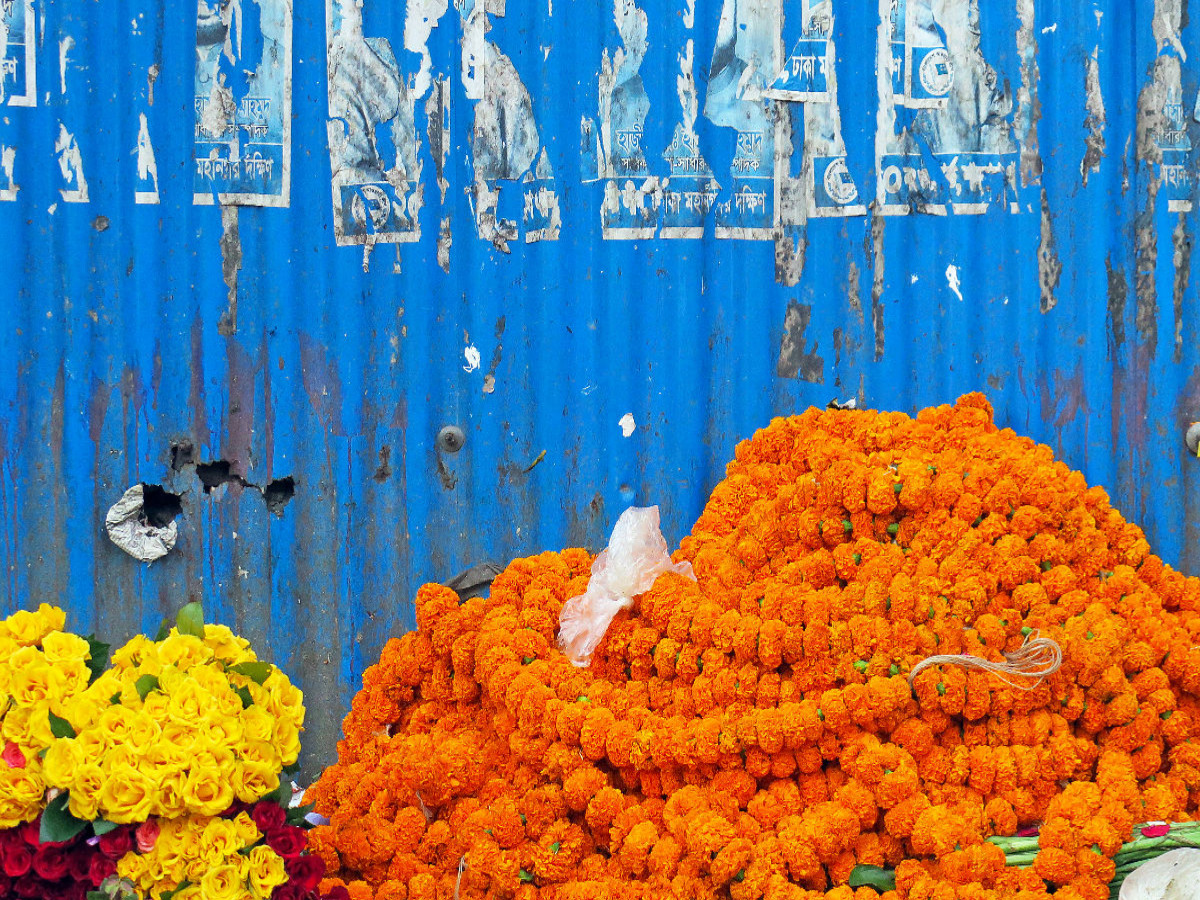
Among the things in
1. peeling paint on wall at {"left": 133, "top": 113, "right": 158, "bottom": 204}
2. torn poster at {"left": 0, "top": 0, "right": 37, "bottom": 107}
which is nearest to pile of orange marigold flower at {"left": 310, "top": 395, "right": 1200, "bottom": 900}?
peeling paint on wall at {"left": 133, "top": 113, "right": 158, "bottom": 204}

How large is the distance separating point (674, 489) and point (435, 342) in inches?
35.3

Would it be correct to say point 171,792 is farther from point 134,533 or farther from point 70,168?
point 70,168

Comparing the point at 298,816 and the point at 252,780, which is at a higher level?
the point at 252,780

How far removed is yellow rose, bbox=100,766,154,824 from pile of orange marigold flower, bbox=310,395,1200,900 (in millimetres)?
550

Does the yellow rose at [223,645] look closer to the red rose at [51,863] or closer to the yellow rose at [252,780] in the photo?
the yellow rose at [252,780]

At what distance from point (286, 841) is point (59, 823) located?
1.38 feet

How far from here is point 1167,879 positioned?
1784mm

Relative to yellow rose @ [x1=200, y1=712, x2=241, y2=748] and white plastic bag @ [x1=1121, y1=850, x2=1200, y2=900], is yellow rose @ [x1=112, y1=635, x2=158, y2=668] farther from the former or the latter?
white plastic bag @ [x1=1121, y1=850, x2=1200, y2=900]

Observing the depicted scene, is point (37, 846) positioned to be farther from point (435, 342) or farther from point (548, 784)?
point (435, 342)

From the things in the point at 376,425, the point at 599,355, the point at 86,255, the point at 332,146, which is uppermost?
the point at 332,146

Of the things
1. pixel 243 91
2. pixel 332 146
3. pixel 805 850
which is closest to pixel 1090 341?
pixel 805 850

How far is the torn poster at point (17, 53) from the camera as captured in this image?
9.43ft

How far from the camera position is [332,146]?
295 cm

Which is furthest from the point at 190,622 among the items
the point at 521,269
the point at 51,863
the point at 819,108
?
the point at 819,108
